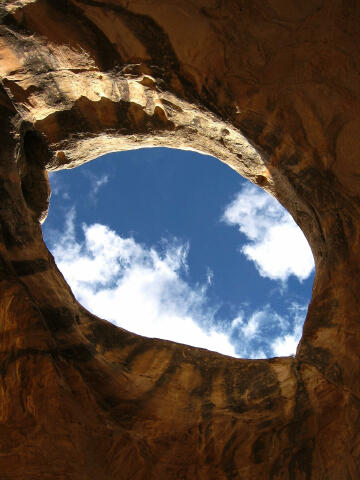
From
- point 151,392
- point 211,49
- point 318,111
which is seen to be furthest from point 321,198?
point 151,392

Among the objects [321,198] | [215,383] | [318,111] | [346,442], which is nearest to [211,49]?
[318,111]

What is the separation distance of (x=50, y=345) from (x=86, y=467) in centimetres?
147

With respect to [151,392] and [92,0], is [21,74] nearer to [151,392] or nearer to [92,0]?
[92,0]

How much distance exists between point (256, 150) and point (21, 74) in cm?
368

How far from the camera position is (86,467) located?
197 inches

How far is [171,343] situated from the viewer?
705 cm

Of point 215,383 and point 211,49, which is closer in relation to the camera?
point 211,49

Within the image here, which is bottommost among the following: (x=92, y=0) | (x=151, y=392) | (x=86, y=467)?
(x=86, y=467)

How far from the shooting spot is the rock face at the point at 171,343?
5.25 meters

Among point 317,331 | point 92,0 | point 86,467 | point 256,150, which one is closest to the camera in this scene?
point 86,467

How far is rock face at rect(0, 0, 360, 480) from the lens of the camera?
5.25 meters

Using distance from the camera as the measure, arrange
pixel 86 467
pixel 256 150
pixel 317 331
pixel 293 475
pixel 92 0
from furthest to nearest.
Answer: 1. pixel 256 150
2. pixel 317 331
3. pixel 92 0
4. pixel 293 475
5. pixel 86 467

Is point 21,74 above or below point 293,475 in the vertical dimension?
above

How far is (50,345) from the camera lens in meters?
5.50
